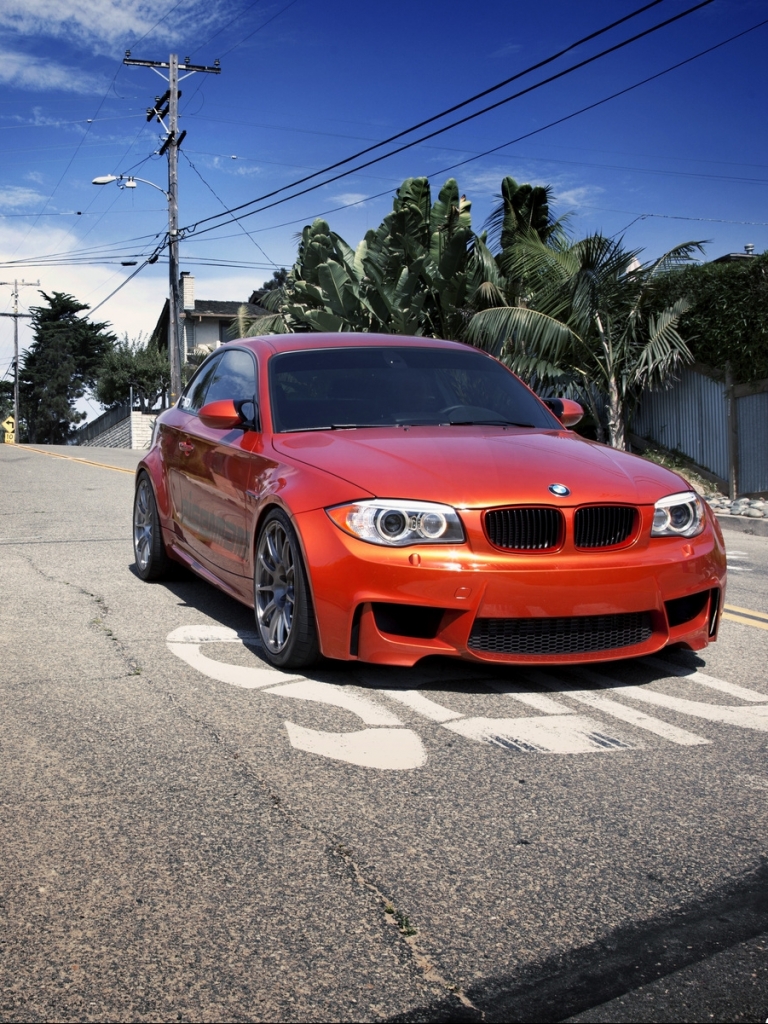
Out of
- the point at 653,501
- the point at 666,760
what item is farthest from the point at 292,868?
the point at 653,501

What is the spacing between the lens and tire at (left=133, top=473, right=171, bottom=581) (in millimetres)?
6941

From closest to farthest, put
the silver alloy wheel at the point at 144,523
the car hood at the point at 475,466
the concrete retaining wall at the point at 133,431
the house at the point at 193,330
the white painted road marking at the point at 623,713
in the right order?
the white painted road marking at the point at 623,713
the car hood at the point at 475,466
the silver alloy wheel at the point at 144,523
the concrete retaining wall at the point at 133,431
the house at the point at 193,330

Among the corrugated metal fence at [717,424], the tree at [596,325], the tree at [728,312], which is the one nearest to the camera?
the tree at [728,312]

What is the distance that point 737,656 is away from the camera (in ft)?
17.1

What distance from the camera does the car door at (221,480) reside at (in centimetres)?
538

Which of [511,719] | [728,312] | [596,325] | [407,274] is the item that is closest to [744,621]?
[511,719]

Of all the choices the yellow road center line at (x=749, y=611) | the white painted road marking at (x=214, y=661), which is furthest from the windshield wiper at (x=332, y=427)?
the yellow road center line at (x=749, y=611)

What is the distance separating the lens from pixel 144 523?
24.0ft

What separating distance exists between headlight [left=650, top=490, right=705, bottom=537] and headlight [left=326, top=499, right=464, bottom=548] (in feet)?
2.93

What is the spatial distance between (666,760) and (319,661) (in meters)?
1.59

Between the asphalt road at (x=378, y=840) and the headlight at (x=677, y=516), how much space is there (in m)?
0.66

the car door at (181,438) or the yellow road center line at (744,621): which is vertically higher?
the car door at (181,438)

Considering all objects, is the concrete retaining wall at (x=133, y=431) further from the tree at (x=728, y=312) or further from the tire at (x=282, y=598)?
the tire at (x=282, y=598)

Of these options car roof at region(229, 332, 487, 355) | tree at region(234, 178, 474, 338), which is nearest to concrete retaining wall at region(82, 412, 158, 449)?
tree at region(234, 178, 474, 338)
